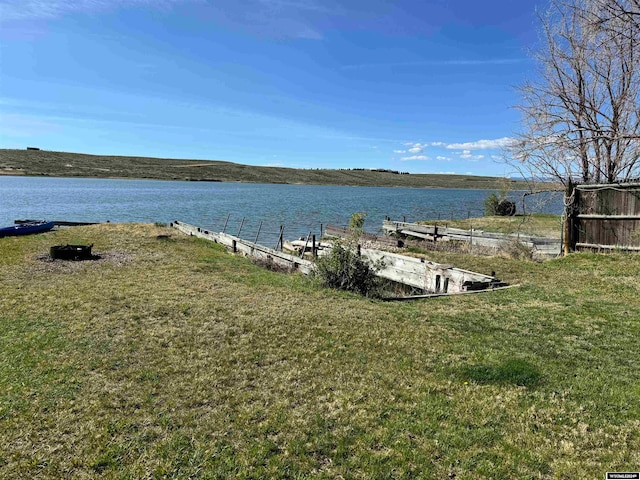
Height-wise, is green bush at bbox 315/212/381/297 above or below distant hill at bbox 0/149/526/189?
below

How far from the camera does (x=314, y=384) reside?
17.0 ft

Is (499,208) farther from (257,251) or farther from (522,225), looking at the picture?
(257,251)

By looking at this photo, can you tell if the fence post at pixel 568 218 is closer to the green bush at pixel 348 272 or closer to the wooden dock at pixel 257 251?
the green bush at pixel 348 272

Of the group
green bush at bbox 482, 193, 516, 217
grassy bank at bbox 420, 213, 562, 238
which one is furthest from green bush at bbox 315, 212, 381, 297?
green bush at bbox 482, 193, 516, 217

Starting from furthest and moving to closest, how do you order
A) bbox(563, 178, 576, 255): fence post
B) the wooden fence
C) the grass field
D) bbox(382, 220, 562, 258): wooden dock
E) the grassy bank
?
the grassy bank < bbox(382, 220, 562, 258): wooden dock < bbox(563, 178, 576, 255): fence post < the wooden fence < the grass field

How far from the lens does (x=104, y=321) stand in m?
7.51

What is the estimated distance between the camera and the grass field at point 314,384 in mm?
3680

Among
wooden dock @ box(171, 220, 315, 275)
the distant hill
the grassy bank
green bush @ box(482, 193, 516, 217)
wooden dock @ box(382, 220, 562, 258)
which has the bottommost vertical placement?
wooden dock @ box(171, 220, 315, 275)

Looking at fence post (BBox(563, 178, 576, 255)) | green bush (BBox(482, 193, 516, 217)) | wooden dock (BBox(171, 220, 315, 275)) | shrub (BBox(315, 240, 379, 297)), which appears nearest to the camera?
shrub (BBox(315, 240, 379, 297))

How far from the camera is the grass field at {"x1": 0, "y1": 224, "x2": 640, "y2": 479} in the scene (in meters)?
3.68

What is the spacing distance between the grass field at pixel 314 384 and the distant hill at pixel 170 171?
96.7 m

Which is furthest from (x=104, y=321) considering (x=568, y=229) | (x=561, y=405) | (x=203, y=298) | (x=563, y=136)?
(x=568, y=229)

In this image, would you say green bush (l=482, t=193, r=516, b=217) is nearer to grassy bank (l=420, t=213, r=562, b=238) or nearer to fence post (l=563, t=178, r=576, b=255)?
grassy bank (l=420, t=213, r=562, b=238)

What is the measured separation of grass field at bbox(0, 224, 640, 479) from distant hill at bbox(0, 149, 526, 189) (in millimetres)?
96696
